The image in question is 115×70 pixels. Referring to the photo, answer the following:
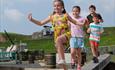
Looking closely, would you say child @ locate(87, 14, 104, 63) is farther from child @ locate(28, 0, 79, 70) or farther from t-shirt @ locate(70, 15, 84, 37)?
child @ locate(28, 0, 79, 70)

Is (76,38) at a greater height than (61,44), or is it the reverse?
(76,38)

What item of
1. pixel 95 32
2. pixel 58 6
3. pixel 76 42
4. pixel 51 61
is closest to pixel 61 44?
pixel 58 6

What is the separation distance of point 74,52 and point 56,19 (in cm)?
158

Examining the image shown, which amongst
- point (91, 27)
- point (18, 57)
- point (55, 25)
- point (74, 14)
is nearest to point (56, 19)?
point (55, 25)

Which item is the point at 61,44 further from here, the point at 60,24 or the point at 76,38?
the point at 76,38

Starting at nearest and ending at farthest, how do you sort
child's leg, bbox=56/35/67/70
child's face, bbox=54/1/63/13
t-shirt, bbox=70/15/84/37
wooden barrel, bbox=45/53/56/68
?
child's face, bbox=54/1/63/13 < child's leg, bbox=56/35/67/70 < t-shirt, bbox=70/15/84/37 < wooden barrel, bbox=45/53/56/68

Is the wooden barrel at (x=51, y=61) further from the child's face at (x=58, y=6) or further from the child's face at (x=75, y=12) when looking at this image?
the child's face at (x=58, y=6)

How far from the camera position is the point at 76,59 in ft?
40.2

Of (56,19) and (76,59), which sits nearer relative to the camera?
(56,19)

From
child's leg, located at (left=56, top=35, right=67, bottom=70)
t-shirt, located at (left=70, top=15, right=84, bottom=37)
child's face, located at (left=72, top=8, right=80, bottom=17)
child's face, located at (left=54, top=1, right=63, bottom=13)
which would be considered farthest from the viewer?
t-shirt, located at (left=70, top=15, right=84, bottom=37)

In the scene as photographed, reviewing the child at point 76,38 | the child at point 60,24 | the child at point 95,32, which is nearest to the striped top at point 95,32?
the child at point 95,32

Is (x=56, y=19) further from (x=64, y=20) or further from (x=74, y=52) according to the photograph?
(x=74, y=52)

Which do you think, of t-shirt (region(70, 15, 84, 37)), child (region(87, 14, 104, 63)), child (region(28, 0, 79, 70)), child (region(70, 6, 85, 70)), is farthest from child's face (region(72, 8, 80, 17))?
child (region(87, 14, 104, 63))

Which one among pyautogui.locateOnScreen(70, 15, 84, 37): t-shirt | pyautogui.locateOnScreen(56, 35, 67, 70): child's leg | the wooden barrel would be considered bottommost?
the wooden barrel
